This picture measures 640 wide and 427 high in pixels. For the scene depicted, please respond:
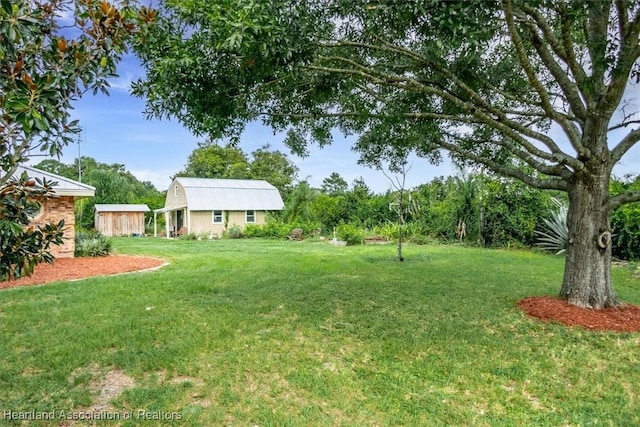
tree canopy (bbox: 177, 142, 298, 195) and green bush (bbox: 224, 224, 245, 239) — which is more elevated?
tree canopy (bbox: 177, 142, 298, 195)

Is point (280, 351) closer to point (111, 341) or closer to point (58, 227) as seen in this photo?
point (111, 341)

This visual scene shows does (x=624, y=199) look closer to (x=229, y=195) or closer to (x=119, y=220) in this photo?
(x=229, y=195)

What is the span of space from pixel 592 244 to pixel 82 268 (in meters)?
10.7

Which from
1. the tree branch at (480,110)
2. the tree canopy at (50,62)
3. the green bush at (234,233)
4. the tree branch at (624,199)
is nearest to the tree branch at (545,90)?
the tree branch at (480,110)

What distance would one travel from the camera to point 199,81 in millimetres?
4277

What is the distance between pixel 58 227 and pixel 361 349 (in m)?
3.11

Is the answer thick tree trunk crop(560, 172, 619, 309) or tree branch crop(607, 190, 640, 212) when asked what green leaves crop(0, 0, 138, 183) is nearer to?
thick tree trunk crop(560, 172, 619, 309)

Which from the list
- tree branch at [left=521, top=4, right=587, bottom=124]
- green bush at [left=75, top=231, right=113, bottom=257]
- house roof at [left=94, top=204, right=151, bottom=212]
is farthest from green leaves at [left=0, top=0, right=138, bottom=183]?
house roof at [left=94, top=204, right=151, bottom=212]

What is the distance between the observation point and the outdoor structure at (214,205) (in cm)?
2362

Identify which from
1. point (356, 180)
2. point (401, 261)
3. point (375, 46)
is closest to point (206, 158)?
point (356, 180)

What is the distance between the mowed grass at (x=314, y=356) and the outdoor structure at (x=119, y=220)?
19734 mm

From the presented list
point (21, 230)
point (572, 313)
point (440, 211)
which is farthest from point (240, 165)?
point (21, 230)

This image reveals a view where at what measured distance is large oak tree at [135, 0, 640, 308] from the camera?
350cm

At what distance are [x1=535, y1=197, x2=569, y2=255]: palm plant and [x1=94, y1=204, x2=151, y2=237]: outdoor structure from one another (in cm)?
2356
